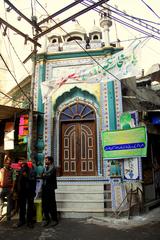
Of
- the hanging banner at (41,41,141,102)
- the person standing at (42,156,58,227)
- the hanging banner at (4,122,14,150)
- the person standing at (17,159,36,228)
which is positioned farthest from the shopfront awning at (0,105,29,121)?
the person standing at (42,156,58,227)

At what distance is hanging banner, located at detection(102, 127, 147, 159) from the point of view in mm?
7484

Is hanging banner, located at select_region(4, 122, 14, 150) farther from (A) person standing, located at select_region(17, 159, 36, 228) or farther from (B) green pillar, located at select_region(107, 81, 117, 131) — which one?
(B) green pillar, located at select_region(107, 81, 117, 131)

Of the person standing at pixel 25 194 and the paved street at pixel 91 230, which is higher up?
the person standing at pixel 25 194

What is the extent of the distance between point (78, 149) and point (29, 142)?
1980 millimetres

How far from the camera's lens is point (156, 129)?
32.5 feet

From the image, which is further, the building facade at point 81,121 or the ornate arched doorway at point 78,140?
the ornate arched doorway at point 78,140

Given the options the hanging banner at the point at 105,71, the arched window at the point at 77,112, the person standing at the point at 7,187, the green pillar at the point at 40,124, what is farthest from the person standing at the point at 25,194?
the hanging banner at the point at 105,71

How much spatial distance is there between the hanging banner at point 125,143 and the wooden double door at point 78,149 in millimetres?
843

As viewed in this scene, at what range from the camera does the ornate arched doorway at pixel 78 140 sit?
8.83 meters

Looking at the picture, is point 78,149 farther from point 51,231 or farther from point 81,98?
point 51,231

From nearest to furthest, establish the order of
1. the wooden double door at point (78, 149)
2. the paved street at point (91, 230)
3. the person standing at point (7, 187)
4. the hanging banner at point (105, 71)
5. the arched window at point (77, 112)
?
1. the paved street at point (91, 230)
2. the person standing at point (7, 187)
3. the hanging banner at point (105, 71)
4. the wooden double door at point (78, 149)
5. the arched window at point (77, 112)

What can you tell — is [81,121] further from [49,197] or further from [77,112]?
[49,197]

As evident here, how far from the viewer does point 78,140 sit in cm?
906

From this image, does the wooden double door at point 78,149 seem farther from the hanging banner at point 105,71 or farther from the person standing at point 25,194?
the person standing at point 25,194
